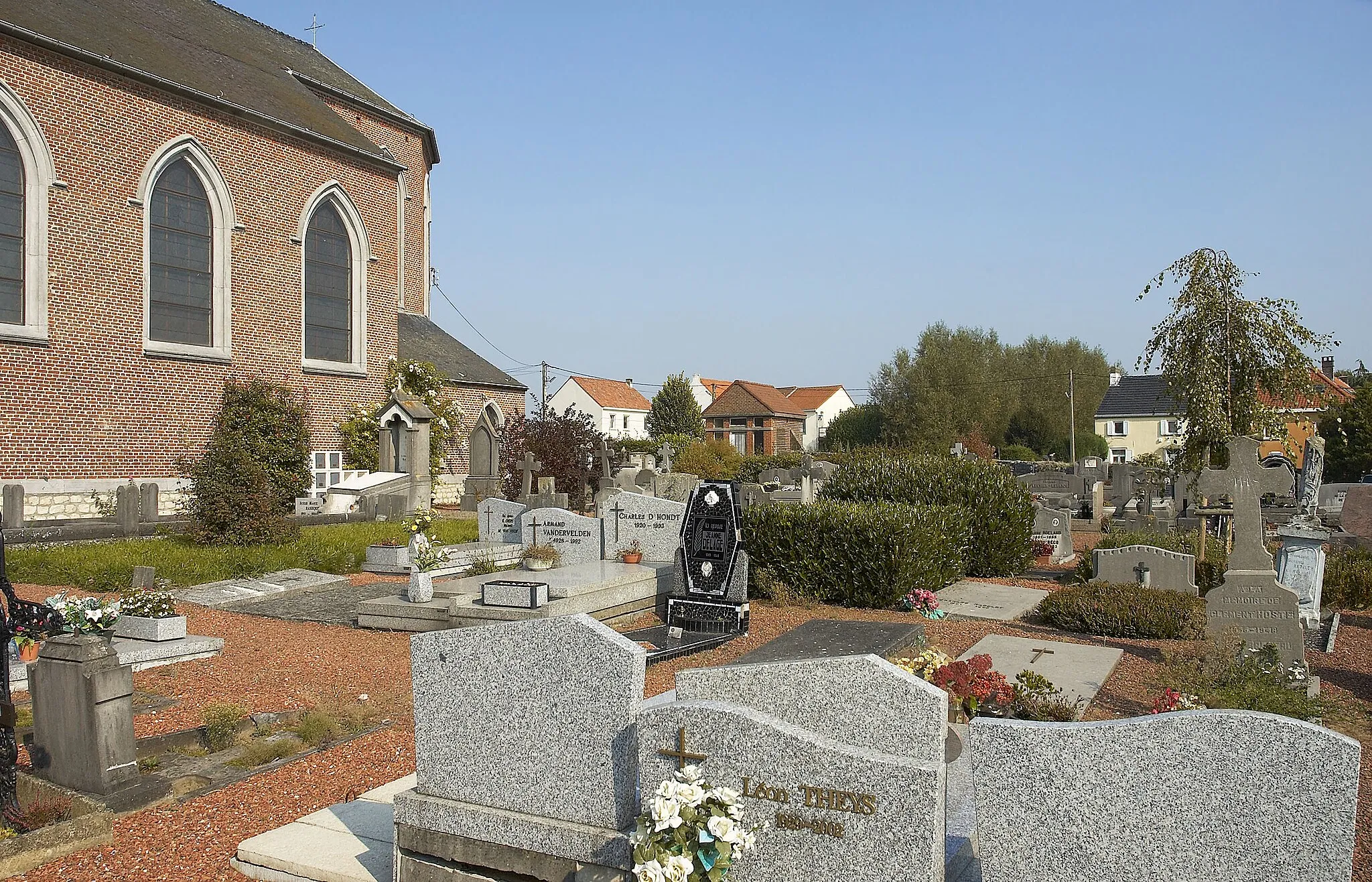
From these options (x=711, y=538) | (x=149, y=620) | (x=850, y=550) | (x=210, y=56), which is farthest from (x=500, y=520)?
(x=210, y=56)

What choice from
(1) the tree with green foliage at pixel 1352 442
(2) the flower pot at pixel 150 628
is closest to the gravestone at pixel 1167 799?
(2) the flower pot at pixel 150 628

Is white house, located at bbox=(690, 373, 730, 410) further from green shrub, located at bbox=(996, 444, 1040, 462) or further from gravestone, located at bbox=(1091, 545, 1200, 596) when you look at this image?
gravestone, located at bbox=(1091, 545, 1200, 596)

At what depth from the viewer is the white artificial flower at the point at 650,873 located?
2992mm

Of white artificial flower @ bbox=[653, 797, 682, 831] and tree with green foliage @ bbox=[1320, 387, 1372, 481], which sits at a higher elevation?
tree with green foliage @ bbox=[1320, 387, 1372, 481]

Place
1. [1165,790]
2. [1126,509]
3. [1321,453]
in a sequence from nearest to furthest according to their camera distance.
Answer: [1165,790], [1321,453], [1126,509]

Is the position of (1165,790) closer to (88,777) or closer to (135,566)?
(88,777)

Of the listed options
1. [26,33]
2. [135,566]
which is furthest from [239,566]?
[26,33]

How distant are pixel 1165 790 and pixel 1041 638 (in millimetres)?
6333

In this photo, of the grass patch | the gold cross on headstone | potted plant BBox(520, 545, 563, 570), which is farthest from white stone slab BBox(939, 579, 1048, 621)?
the gold cross on headstone

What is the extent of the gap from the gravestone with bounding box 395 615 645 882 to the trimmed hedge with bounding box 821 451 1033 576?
961cm

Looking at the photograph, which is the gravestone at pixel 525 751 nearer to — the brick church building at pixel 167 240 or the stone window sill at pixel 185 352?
the brick church building at pixel 167 240

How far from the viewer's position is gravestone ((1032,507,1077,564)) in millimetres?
15594

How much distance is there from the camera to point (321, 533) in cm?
1534

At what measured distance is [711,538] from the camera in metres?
10.2
